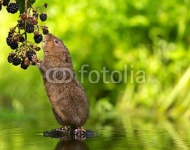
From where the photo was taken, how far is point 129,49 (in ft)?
35.7

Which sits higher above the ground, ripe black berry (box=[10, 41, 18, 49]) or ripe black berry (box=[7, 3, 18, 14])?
ripe black berry (box=[7, 3, 18, 14])

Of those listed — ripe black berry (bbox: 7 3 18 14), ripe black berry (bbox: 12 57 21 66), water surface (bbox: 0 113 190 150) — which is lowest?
water surface (bbox: 0 113 190 150)

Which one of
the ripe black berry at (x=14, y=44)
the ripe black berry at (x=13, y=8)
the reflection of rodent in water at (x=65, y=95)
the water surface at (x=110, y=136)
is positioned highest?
the ripe black berry at (x=13, y=8)

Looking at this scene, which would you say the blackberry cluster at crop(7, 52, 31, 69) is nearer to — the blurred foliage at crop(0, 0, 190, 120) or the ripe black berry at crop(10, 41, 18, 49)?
the ripe black berry at crop(10, 41, 18, 49)

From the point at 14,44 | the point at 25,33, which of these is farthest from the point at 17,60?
the point at 25,33

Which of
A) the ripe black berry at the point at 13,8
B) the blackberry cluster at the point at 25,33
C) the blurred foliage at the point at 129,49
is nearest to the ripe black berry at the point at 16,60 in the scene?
the blackberry cluster at the point at 25,33

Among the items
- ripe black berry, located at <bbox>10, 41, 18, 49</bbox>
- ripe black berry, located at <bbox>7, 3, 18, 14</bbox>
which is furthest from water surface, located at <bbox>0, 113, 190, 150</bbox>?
ripe black berry, located at <bbox>7, 3, 18, 14</bbox>

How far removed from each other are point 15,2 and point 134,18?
6.27 metres

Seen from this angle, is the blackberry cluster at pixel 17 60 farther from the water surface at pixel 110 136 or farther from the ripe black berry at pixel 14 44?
the water surface at pixel 110 136

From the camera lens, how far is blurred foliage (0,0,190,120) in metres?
10.2

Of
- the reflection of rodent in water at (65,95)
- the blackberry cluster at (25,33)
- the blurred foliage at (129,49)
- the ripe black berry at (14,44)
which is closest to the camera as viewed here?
the blackberry cluster at (25,33)

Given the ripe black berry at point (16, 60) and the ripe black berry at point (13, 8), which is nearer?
the ripe black berry at point (13, 8)

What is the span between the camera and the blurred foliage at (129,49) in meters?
10.2

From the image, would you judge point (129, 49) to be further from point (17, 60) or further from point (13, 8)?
point (13, 8)
